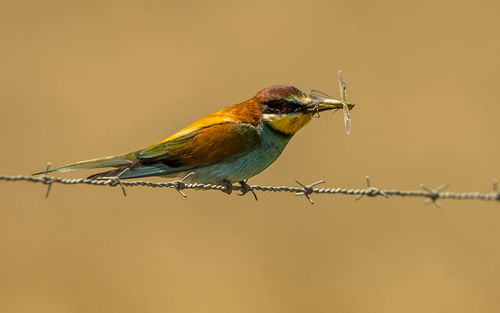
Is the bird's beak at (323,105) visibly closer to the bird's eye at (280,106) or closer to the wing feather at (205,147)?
the bird's eye at (280,106)

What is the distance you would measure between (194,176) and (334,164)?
5.47 m

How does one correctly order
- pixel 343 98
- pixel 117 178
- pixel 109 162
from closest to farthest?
pixel 117 178 → pixel 343 98 → pixel 109 162

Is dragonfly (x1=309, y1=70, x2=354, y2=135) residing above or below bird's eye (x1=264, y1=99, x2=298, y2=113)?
below

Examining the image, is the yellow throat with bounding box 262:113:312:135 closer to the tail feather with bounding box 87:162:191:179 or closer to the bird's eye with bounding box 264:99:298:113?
the bird's eye with bounding box 264:99:298:113

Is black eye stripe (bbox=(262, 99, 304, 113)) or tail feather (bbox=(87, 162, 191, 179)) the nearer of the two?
tail feather (bbox=(87, 162, 191, 179))

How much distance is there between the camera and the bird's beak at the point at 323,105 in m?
4.59

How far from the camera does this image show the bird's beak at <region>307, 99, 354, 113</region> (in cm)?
459

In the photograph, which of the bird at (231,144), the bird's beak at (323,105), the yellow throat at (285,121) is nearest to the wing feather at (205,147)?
the bird at (231,144)

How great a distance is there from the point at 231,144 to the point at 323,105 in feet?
1.90

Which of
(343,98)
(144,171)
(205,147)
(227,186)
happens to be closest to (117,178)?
(144,171)

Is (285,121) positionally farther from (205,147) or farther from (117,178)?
(117,178)

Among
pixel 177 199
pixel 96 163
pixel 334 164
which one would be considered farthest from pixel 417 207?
pixel 96 163

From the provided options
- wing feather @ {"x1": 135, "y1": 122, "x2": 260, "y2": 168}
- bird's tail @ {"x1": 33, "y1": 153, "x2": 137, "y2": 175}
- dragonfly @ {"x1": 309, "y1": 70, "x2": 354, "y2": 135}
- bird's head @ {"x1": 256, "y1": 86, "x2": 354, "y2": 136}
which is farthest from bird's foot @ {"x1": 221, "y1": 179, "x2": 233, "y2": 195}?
dragonfly @ {"x1": 309, "y1": 70, "x2": 354, "y2": 135}

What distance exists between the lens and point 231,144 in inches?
181
